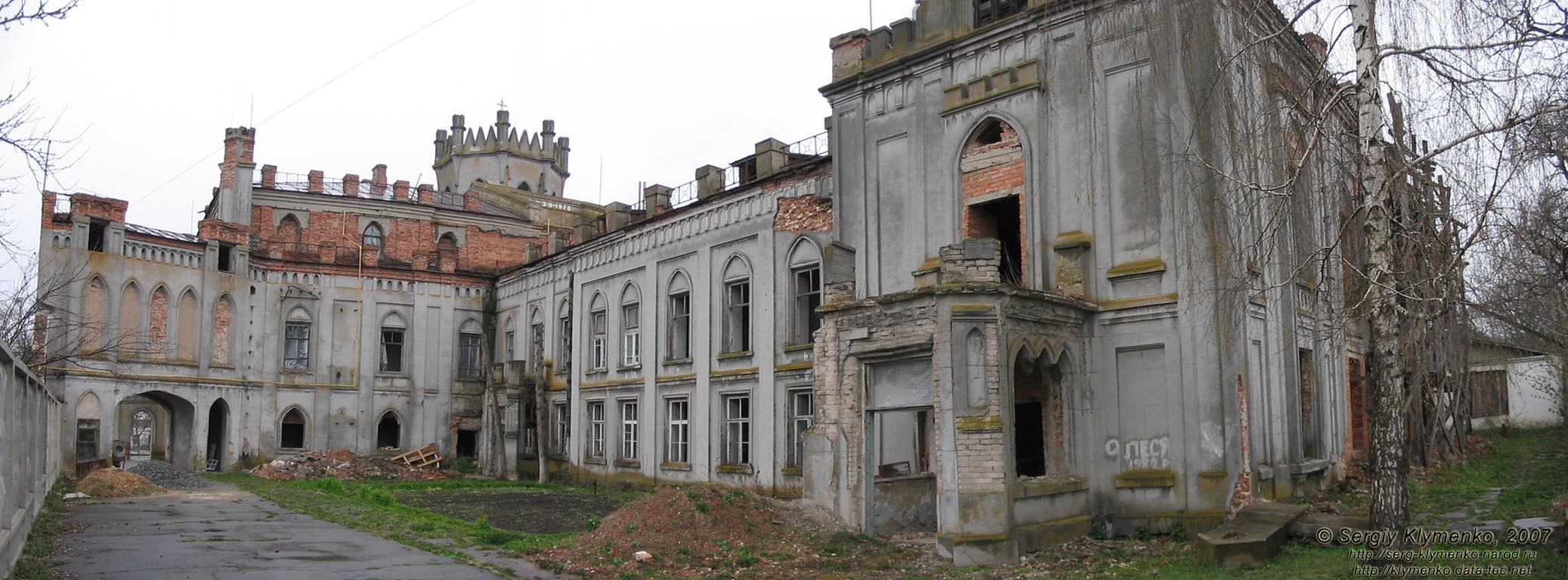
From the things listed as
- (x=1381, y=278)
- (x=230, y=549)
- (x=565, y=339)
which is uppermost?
(x=565, y=339)

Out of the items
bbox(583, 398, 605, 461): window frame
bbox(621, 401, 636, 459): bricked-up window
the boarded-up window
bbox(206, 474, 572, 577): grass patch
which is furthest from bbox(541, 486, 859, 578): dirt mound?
the boarded-up window

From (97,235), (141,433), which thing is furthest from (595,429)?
(141,433)

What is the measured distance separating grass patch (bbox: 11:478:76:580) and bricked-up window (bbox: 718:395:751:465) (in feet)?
42.3

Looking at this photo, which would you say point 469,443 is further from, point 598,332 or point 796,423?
point 796,423

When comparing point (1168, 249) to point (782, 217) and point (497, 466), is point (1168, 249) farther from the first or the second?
point (497, 466)

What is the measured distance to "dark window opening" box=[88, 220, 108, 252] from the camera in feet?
99.2

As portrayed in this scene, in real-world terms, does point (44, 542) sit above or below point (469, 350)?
below

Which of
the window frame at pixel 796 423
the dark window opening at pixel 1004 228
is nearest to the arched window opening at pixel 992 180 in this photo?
the dark window opening at pixel 1004 228

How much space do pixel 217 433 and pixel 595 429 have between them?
42.2ft

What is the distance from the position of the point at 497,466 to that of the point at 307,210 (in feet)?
49.2

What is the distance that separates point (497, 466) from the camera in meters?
33.3

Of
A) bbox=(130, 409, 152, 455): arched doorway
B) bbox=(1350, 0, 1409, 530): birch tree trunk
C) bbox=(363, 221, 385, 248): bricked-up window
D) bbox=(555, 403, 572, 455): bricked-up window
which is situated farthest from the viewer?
bbox=(130, 409, 152, 455): arched doorway

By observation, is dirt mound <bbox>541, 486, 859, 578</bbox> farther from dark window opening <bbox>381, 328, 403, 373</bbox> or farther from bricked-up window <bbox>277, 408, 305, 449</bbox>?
bricked-up window <bbox>277, 408, 305, 449</bbox>

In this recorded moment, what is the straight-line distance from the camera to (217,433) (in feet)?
112
